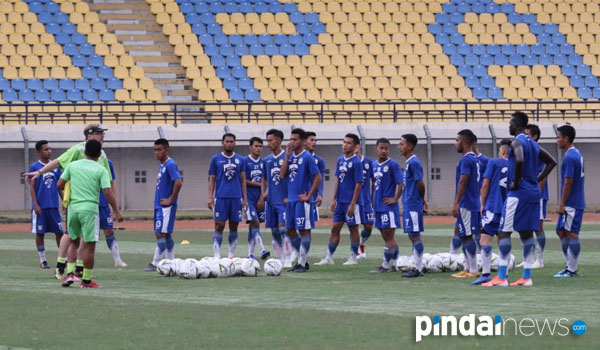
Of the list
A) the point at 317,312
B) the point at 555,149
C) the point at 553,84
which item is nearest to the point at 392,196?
the point at 317,312

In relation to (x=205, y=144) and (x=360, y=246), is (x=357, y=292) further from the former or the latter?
(x=205, y=144)

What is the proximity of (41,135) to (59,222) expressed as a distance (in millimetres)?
16175

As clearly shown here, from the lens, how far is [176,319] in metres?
10.1

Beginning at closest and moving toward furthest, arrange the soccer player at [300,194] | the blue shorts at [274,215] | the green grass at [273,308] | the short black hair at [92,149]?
the green grass at [273,308]
the short black hair at [92,149]
the soccer player at [300,194]
the blue shorts at [274,215]

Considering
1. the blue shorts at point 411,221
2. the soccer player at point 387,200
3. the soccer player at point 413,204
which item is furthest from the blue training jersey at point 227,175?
the blue shorts at point 411,221

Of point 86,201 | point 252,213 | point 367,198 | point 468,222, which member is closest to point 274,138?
point 367,198

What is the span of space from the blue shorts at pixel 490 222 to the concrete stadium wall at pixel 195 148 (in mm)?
20495

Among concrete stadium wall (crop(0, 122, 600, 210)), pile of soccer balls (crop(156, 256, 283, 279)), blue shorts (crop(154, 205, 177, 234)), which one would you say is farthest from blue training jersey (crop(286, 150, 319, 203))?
concrete stadium wall (crop(0, 122, 600, 210))

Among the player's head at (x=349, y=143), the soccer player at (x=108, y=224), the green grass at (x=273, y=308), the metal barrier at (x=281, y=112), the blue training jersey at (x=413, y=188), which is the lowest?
the green grass at (x=273, y=308)

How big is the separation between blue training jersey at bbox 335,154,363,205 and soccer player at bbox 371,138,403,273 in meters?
0.59

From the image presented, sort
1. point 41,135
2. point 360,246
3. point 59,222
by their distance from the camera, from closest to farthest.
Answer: point 59,222 → point 360,246 → point 41,135

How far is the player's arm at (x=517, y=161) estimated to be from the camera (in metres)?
13.0

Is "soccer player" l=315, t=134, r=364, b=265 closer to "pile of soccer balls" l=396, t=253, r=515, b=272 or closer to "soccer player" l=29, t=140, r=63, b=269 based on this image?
"pile of soccer balls" l=396, t=253, r=515, b=272

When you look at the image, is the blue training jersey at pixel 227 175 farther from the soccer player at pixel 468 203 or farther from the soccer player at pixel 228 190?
the soccer player at pixel 468 203
